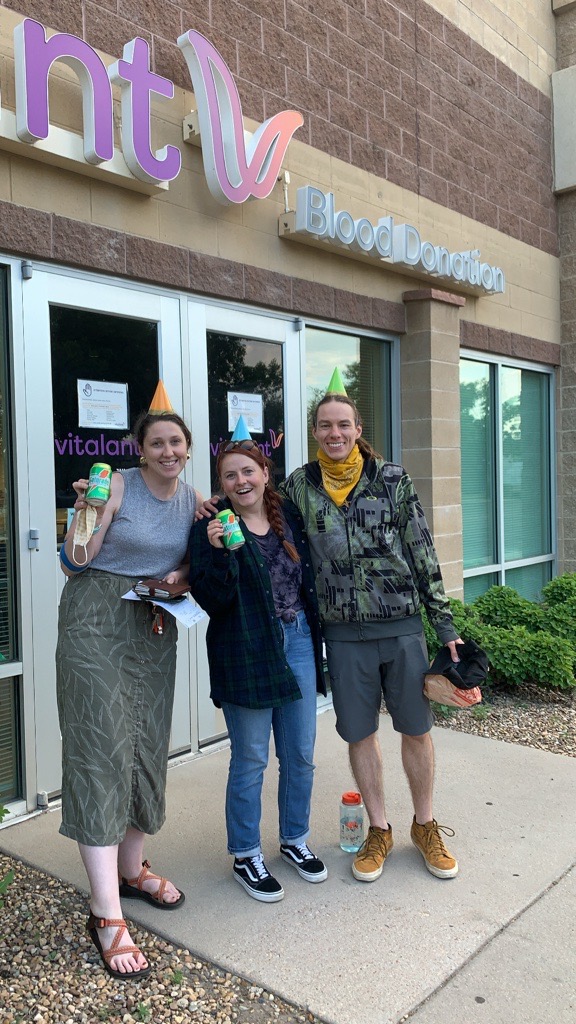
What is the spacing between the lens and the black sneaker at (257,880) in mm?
3107

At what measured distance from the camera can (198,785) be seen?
4.33 m

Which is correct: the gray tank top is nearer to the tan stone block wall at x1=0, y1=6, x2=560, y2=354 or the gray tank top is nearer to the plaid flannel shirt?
the plaid flannel shirt

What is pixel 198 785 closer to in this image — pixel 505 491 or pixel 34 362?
pixel 34 362

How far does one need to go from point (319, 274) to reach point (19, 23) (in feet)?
8.03

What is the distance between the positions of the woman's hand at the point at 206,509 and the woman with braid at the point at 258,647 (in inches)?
1.0

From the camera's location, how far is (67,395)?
420 centimetres

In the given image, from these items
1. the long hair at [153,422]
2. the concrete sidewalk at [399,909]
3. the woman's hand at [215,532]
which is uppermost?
the long hair at [153,422]

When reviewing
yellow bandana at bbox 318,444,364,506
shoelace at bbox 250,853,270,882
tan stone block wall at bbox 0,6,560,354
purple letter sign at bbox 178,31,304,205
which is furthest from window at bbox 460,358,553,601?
shoelace at bbox 250,853,270,882

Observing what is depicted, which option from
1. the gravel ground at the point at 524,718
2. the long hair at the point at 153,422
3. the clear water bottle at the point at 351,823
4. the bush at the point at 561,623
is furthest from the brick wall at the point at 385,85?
the gravel ground at the point at 524,718

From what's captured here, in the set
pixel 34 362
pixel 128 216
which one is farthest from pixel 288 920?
pixel 128 216

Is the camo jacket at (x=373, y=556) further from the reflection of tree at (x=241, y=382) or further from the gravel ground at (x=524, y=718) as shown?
the gravel ground at (x=524, y=718)

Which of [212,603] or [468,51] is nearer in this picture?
[212,603]

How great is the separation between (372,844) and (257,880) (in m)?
0.51

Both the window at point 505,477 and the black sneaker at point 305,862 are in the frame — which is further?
the window at point 505,477
